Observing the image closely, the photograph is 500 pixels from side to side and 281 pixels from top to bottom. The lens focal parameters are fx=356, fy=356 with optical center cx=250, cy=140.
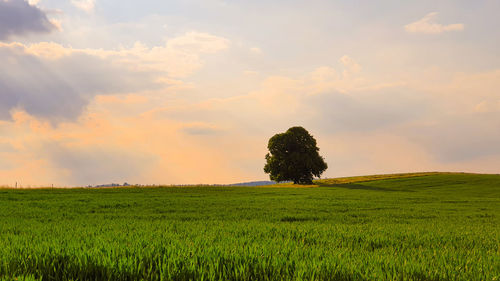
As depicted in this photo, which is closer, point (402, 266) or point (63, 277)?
point (63, 277)

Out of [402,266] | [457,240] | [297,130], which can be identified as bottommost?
[457,240]

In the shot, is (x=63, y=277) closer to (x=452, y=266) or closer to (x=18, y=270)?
(x=18, y=270)

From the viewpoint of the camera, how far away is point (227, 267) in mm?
4773

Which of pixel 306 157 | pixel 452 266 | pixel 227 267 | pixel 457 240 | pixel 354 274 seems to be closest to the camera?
pixel 354 274

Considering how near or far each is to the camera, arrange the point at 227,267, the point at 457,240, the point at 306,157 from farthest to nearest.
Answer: the point at 306,157 < the point at 457,240 < the point at 227,267

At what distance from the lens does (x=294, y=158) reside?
78.5 m

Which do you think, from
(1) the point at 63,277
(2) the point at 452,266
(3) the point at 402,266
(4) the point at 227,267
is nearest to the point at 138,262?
(1) the point at 63,277

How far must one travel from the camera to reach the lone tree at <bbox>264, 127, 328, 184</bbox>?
260ft

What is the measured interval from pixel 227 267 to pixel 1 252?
152 inches

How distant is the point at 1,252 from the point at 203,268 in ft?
12.0

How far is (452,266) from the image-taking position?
5.43m

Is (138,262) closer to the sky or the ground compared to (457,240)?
closer to the sky

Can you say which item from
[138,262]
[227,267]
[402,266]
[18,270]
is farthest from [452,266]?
[18,270]

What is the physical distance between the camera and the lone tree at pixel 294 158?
7931 cm
